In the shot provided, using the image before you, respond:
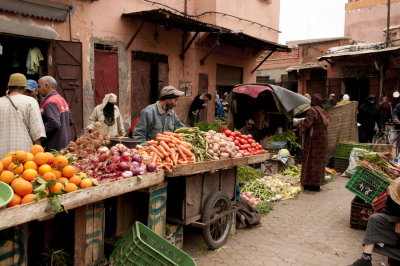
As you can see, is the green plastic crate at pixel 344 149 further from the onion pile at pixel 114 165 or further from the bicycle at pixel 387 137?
the onion pile at pixel 114 165

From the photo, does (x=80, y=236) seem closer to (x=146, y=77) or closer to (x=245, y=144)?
(x=245, y=144)

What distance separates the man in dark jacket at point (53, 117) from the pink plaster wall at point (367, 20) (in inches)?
967

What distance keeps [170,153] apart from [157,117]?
1.20m

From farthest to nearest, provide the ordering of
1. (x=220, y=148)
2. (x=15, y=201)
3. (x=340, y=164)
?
(x=340, y=164) → (x=220, y=148) → (x=15, y=201)

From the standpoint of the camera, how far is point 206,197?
4527mm

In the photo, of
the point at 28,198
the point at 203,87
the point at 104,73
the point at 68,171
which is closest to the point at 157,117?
the point at 68,171

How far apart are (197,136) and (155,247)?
1867 millimetres

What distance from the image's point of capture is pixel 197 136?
4.79m

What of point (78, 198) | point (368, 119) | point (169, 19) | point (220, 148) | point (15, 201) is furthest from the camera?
point (368, 119)

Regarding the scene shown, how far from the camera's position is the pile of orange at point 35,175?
2.57m

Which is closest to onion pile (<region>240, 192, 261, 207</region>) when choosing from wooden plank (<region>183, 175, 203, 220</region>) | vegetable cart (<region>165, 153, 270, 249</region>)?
vegetable cart (<region>165, 153, 270, 249</region>)

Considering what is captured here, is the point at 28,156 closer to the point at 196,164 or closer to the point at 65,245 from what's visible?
the point at 65,245

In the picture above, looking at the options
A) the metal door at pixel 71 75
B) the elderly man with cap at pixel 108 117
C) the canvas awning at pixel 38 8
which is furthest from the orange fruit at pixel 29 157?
the metal door at pixel 71 75

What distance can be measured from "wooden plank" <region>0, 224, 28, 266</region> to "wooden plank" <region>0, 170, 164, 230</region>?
0.22 m
